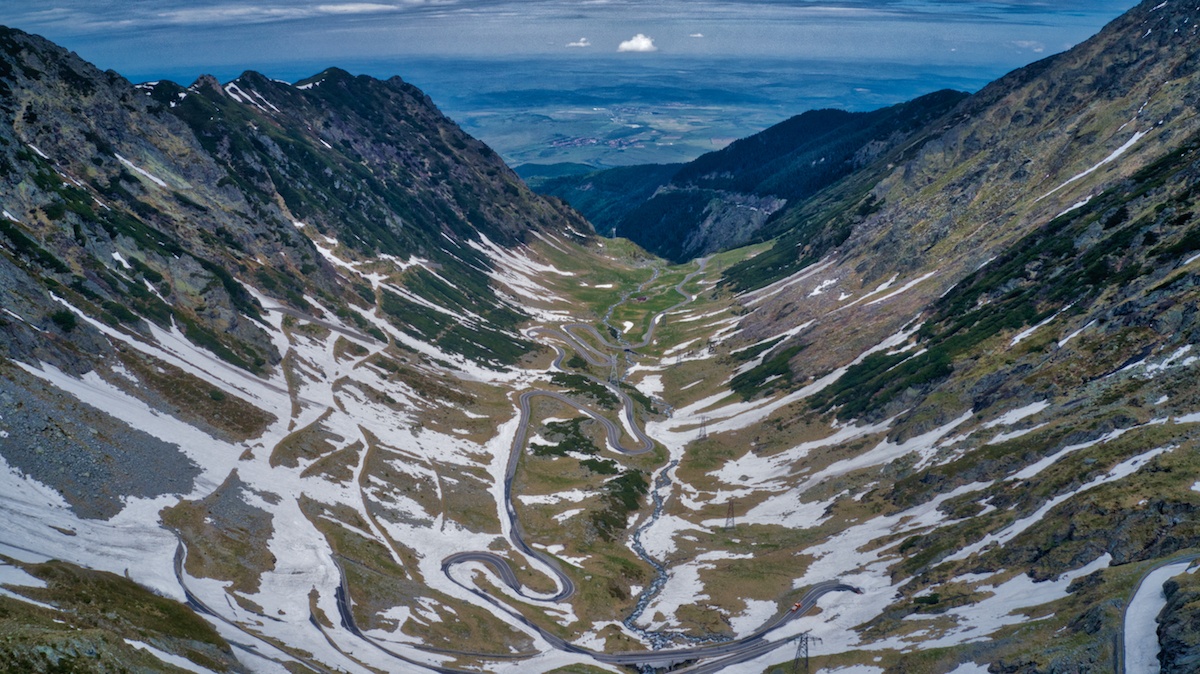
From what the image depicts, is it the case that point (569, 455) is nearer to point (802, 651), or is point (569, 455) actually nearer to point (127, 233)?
point (802, 651)

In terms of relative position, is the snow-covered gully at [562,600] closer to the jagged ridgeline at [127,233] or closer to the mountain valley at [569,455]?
the mountain valley at [569,455]

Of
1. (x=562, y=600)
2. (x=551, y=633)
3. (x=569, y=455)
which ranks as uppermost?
(x=569, y=455)

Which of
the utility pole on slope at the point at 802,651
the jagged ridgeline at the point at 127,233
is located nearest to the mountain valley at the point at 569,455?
the jagged ridgeline at the point at 127,233

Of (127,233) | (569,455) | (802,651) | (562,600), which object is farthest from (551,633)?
(127,233)

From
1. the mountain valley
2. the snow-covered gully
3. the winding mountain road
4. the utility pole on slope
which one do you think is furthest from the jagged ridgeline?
the utility pole on slope

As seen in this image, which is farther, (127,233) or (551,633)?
(127,233)

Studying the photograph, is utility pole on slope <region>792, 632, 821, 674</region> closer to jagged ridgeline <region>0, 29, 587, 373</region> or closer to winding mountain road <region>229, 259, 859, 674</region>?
winding mountain road <region>229, 259, 859, 674</region>

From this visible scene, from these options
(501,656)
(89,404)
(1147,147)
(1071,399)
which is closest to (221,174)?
(89,404)

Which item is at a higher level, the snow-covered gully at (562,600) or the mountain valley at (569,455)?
the mountain valley at (569,455)

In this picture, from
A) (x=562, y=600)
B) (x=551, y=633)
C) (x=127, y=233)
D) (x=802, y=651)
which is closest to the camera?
(x=802, y=651)

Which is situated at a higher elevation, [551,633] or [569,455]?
[569,455]
